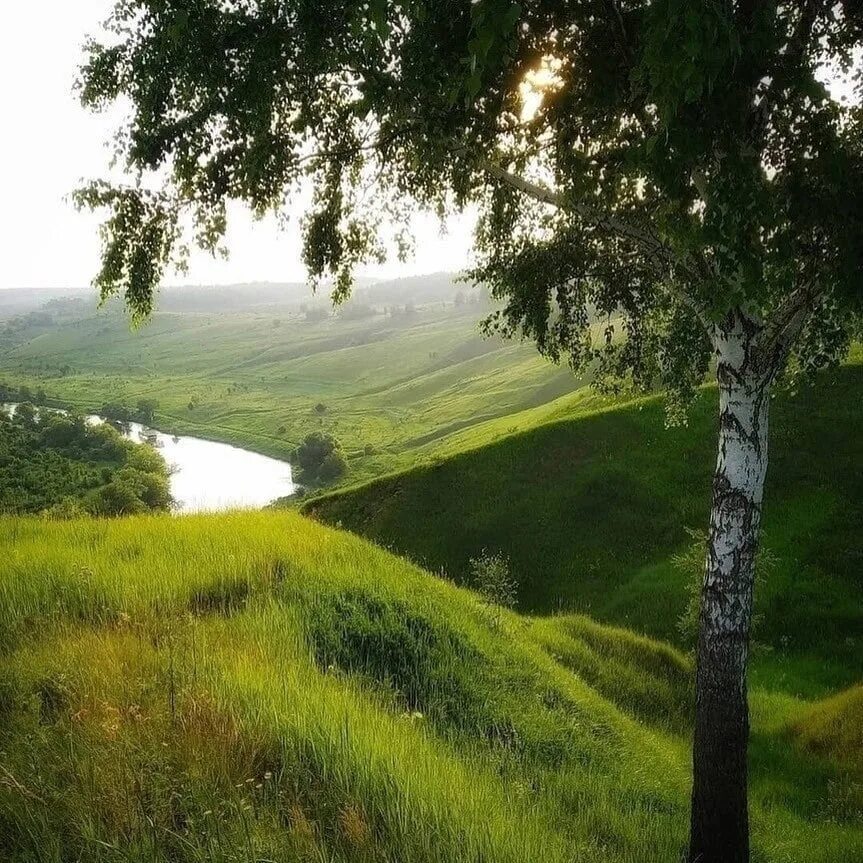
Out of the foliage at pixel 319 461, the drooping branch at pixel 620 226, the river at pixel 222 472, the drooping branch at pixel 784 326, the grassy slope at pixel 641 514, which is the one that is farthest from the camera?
the foliage at pixel 319 461

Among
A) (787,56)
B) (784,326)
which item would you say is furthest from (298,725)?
(787,56)

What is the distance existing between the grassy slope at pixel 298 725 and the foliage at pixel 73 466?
270 feet

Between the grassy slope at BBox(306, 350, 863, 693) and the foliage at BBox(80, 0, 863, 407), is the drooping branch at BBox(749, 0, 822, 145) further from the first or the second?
the grassy slope at BBox(306, 350, 863, 693)

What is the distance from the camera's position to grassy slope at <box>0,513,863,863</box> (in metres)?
4.06

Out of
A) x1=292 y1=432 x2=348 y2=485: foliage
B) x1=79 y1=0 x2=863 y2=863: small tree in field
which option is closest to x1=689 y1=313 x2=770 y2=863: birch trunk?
x1=79 y1=0 x2=863 y2=863: small tree in field

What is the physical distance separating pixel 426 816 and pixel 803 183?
22.9 ft

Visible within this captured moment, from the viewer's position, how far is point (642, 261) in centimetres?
1073

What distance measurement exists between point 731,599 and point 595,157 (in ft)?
20.6

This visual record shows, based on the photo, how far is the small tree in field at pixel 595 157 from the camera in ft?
19.6

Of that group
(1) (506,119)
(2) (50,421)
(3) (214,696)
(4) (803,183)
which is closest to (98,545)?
(3) (214,696)

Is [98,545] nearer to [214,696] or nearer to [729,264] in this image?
[214,696]

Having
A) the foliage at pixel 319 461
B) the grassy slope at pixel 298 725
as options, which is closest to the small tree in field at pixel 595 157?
the grassy slope at pixel 298 725

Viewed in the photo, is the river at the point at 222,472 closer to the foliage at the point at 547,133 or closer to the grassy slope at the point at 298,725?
the grassy slope at the point at 298,725

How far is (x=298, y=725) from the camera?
5180 millimetres
